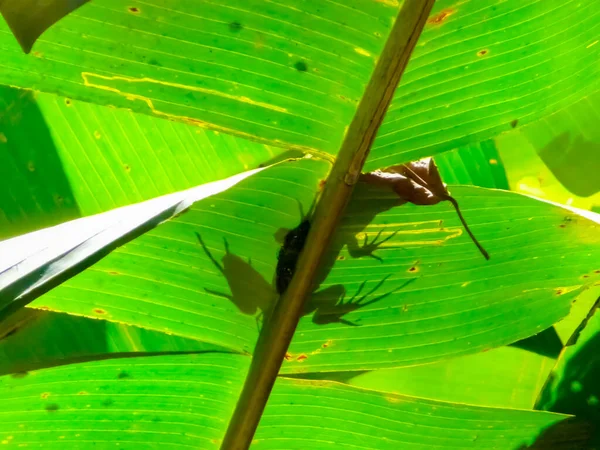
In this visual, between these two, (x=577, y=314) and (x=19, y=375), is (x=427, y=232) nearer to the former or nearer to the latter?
(x=577, y=314)

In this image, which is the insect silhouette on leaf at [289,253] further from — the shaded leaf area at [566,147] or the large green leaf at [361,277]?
the shaded leaf area at [566,147]

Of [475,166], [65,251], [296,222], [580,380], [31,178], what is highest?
[31,178]

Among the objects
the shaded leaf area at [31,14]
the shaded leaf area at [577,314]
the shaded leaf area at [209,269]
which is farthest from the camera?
the shaded leaf area at [577,314]

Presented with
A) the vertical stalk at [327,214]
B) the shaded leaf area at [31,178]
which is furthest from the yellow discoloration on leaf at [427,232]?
the shaded leaf area at [31,178]

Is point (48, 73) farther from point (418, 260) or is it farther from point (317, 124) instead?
point (418, 260)

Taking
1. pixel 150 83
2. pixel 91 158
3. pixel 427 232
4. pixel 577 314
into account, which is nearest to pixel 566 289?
pixel 577 314

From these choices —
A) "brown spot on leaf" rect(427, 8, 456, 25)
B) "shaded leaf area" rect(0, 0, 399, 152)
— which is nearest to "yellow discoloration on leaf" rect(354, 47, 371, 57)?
"shaded leaf area" rect(0, 0, 399, 152)
